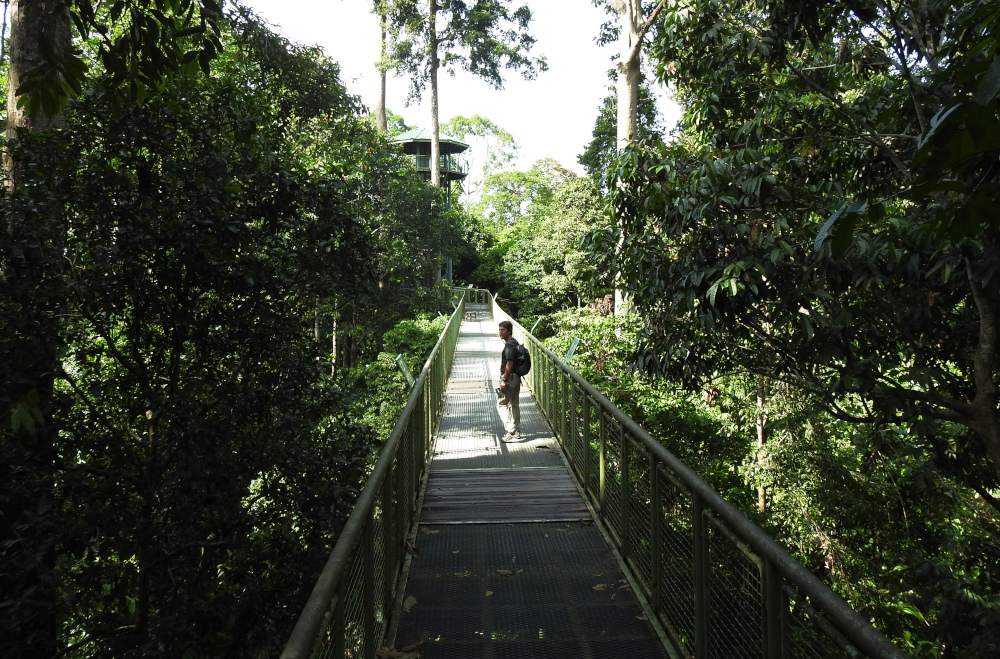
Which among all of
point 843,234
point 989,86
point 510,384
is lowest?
point 510,384

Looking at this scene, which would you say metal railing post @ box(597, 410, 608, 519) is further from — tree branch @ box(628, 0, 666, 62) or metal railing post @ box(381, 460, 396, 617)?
tree branch @ box(628, 0, 666, 62)

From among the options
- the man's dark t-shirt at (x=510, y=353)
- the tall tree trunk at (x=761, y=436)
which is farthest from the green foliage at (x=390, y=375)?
the tall tree trunk at (x=761, y=436)

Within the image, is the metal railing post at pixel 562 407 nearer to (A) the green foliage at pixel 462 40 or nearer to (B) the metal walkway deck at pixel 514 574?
(B) the metal walkway deck at pixel 514 574

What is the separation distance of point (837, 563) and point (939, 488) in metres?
1.80

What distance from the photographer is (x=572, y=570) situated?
474cm

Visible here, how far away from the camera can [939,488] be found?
9.66 meters

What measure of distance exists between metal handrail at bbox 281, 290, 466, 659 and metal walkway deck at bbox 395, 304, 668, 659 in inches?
10.9

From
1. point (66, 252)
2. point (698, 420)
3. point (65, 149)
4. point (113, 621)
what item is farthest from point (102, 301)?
point (698, 420)

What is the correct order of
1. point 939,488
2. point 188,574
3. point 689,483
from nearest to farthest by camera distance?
point 689,483 < point 188,574 < point 939,488

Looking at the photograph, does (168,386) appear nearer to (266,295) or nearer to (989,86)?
(266,295)

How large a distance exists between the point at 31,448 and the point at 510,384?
5.36 m

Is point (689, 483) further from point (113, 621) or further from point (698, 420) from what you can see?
point (698, 420)

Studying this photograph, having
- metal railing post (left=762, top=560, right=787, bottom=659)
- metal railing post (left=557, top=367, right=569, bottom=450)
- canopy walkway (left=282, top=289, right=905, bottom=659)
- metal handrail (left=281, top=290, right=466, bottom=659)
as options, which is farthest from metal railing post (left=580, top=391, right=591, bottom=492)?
metal railing post (left=762, top=560, right=787, bottom=659)

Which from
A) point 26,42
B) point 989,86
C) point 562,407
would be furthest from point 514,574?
point 26,42
